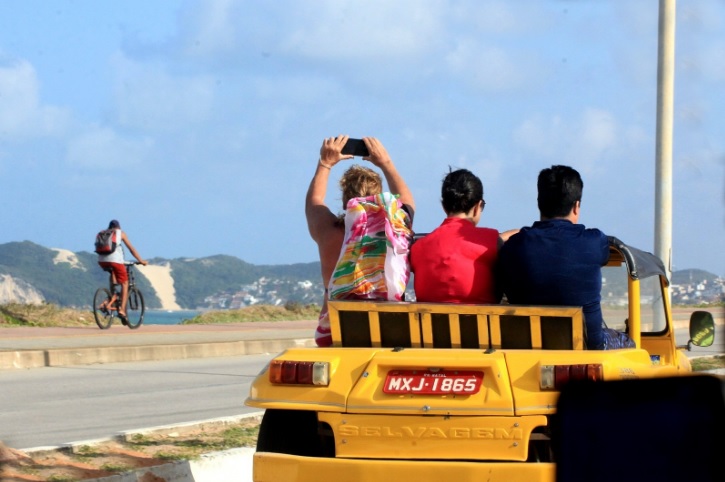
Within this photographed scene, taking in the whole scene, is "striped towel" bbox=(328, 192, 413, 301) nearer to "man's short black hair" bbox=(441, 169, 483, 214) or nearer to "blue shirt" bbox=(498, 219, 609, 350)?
"man's short black hair" bbox=(441, 169, 483, 214)

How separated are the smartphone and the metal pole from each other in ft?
35.7

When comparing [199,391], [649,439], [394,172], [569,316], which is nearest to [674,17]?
[199,391]

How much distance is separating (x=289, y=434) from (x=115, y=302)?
17.1 meters

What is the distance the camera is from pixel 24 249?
107625 millimetres

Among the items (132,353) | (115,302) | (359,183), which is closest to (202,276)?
(115,302)

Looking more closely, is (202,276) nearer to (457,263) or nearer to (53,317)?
(53,317)

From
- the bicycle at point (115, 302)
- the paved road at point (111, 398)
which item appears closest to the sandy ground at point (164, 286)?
the bicycle at point (115, 302)

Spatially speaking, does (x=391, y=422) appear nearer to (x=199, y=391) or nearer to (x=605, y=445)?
(x=605, y=445)

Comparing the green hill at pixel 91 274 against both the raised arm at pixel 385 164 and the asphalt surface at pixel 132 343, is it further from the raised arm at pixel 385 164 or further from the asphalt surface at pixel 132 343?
the raised arm at pixel 385 164

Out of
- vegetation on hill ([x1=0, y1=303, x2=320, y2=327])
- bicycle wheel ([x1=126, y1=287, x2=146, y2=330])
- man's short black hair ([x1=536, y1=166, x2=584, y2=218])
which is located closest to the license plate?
man's short black hair ([x1=536, y1=166, x2=584, y2=218])

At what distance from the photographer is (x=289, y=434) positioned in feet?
16.7

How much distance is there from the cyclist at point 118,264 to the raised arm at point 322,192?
51.2 ft

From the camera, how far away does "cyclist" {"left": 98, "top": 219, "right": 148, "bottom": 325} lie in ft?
69.5

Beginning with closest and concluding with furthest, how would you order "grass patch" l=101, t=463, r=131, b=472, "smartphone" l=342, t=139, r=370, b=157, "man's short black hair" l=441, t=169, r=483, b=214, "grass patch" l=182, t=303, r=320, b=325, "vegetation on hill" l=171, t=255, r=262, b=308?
"man's short black hair" l=441, t=169, r=483, b=214, "smartphone" l=342, t=139, r=370, b=157, "grass patch" l=101, t=463, r=131, b=472, "grass patch" l=182, t=303, r=320, b=325, "vegetation on hill" l=171, t=255, r=262, b=308
